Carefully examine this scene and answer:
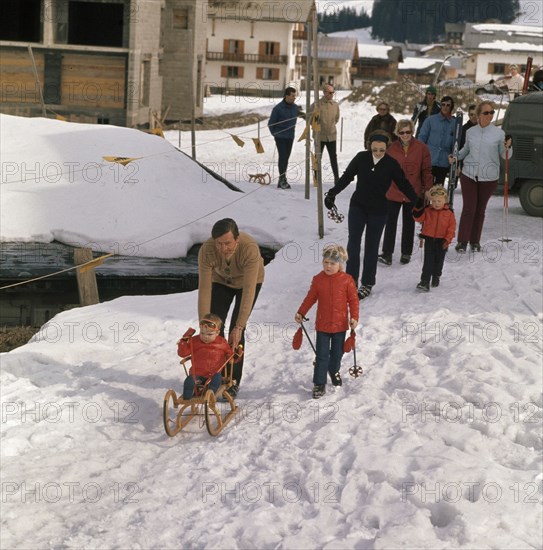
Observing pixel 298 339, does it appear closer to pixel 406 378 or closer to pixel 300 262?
pixel 406 378

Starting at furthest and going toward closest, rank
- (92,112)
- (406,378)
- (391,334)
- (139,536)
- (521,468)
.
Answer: (92,112) < (391,334) < (406,378) < (521,468) < (139,536)

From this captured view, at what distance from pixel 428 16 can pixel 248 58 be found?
87.3 metres

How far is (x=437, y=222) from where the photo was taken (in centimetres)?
1135

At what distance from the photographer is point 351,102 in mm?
38750

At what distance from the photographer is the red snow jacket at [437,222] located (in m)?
11.3

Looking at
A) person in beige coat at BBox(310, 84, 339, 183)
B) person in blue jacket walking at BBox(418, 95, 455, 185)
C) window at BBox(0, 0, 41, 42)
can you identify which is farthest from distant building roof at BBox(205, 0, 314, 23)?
person in blue jacket walking at BBox(418, 95, 455, 185)

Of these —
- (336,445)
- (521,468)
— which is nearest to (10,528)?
(336,445)

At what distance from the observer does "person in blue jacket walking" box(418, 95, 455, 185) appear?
13.8 meters

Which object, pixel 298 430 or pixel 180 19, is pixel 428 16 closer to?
pixel 180 19

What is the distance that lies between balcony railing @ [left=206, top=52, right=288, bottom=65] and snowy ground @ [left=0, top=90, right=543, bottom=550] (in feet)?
169

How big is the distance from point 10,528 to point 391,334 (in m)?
4.85

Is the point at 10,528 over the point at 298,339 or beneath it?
beneath

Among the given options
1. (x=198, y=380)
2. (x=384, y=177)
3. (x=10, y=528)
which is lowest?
(x=10, y=528)

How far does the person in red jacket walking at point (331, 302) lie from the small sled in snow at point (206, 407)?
0.72 meters
